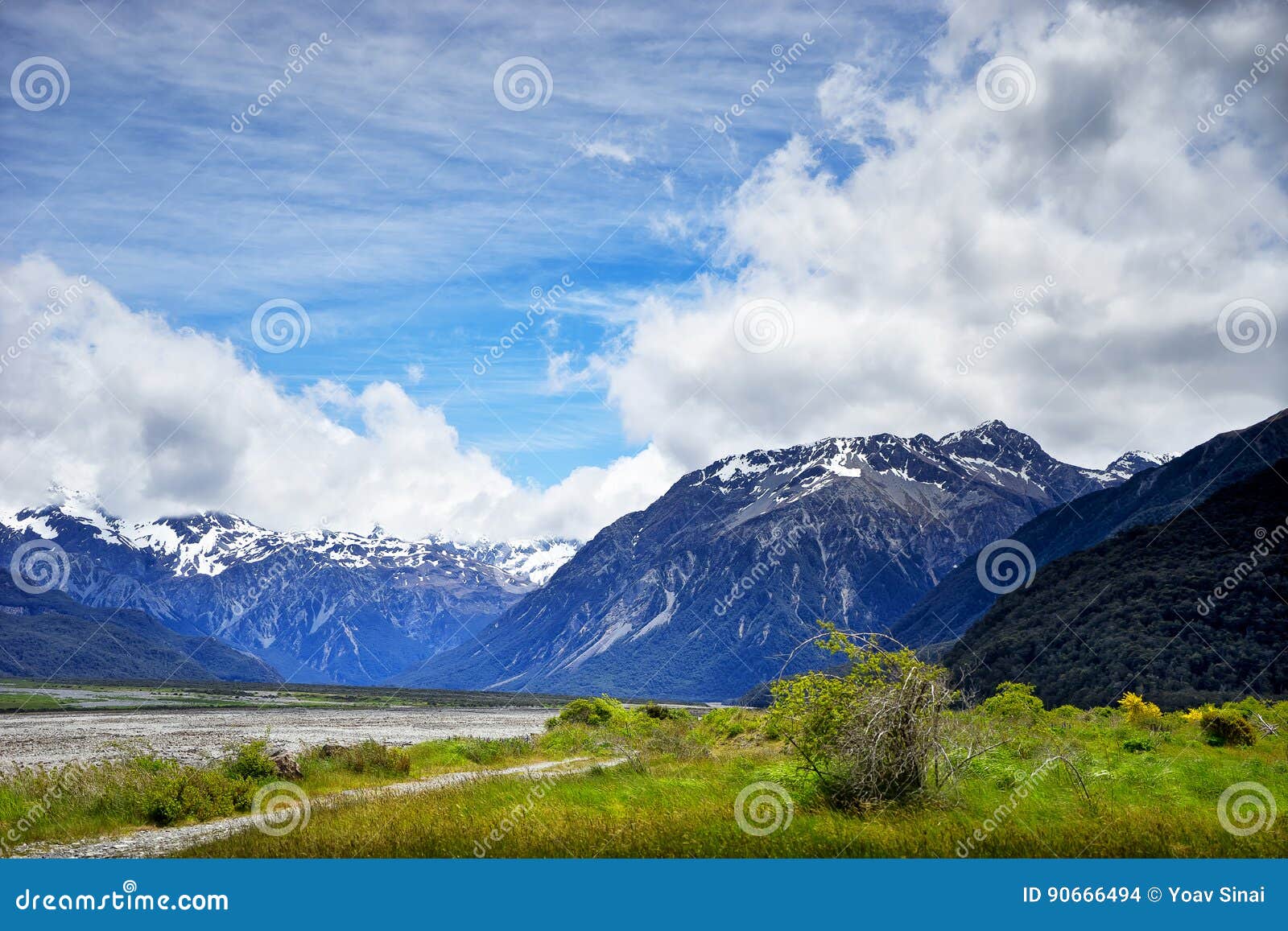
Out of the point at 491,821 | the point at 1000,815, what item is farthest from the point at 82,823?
the point at 1000,815

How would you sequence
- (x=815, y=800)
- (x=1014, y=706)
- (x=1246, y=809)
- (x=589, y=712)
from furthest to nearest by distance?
(x=589, y=712)
(x=1014, y=706)
(x=1246, y=809)
(x=815, y=800)

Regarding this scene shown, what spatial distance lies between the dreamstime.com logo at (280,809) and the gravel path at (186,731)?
10930 mm

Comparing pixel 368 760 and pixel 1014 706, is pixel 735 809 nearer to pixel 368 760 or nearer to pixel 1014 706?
pixel 368 760

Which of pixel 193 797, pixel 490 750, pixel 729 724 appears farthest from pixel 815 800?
pixel 729 724

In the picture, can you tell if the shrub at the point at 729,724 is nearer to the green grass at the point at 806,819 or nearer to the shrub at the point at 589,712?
the shrub at the point at 589,712

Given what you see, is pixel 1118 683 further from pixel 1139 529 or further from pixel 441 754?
pixel 441 754

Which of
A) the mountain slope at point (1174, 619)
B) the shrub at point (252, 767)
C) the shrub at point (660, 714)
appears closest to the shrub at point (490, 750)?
the shrub at point (660, 714)

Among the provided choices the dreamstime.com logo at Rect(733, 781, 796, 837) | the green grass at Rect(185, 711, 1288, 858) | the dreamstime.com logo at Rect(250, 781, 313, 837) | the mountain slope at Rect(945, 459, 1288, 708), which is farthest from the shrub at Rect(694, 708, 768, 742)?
the dreamstime.com logo at Rect(733, 781, 796, 837)

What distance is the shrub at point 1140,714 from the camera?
50003 mm

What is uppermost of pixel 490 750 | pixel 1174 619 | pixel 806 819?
pixel 1174 619

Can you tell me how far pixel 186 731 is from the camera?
82.2 metres

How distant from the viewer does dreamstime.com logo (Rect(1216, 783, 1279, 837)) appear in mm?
18562

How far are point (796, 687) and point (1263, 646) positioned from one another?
298ft

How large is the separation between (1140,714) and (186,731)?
7882 cm
